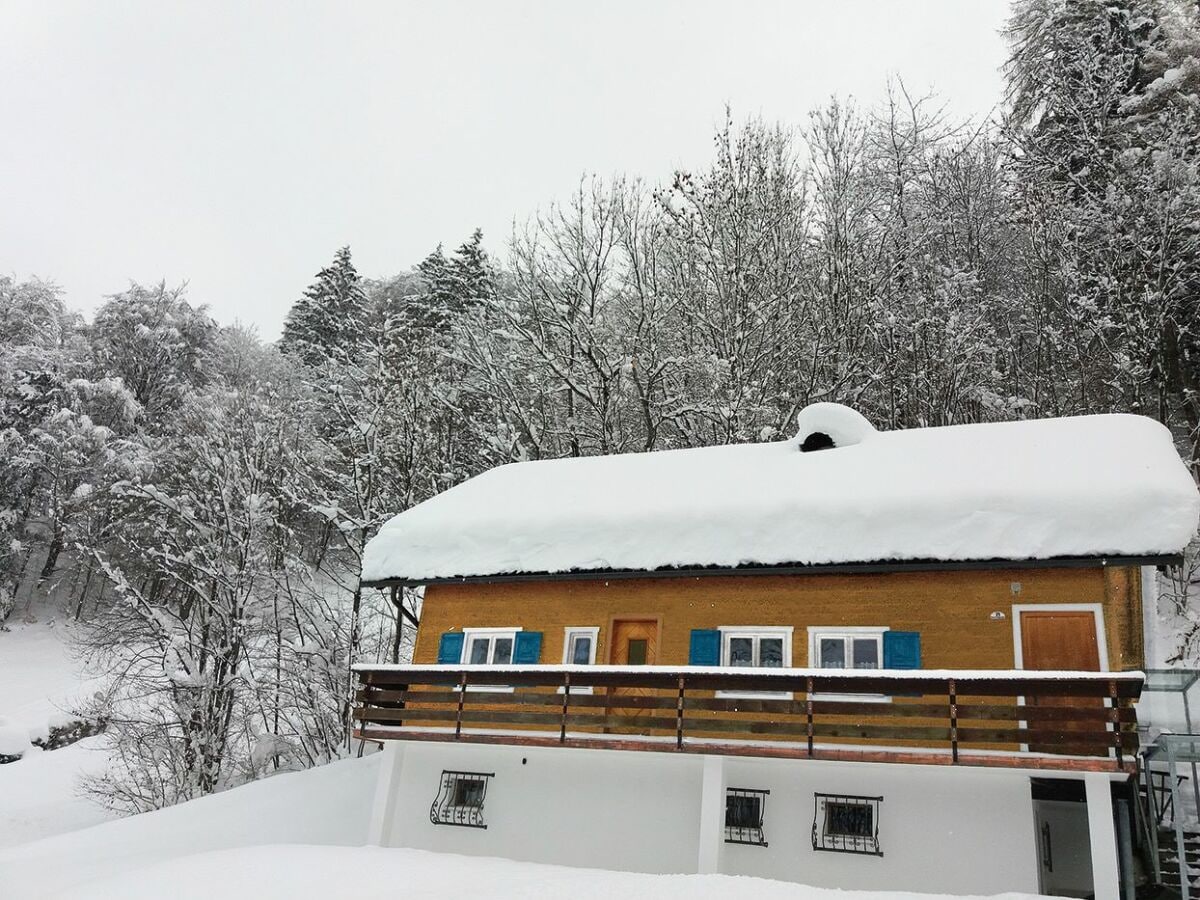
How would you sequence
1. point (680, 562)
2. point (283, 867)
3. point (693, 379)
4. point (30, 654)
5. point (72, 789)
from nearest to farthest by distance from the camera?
point (283, 867) < point (680, 562) < point (72, 789) < point (693, 379) < point (30, 654)

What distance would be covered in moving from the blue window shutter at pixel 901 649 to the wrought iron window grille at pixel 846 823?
1734mm

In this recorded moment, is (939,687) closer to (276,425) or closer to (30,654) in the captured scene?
(276,425)

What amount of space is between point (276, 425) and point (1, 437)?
16.7 m

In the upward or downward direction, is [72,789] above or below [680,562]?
below

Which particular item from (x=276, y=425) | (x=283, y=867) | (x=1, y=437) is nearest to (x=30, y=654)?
(x=1, y=437)

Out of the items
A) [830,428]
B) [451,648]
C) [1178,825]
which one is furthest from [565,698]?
[1178,825]

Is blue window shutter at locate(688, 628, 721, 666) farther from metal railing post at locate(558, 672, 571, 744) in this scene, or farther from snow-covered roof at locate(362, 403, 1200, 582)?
metal railing post at locate(558, 672, 571, 744)

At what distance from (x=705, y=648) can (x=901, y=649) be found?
Answer: 269 cm

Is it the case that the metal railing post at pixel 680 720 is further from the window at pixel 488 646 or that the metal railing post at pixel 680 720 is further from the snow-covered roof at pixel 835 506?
the window at pixel 488 646

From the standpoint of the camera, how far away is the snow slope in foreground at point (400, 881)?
337 inches

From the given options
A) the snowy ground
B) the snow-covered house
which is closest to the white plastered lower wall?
the snow-covered house

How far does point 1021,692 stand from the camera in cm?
1015

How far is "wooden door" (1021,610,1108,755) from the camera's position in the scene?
10930 millimetres

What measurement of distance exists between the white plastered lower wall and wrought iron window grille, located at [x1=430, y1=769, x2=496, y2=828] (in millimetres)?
104
